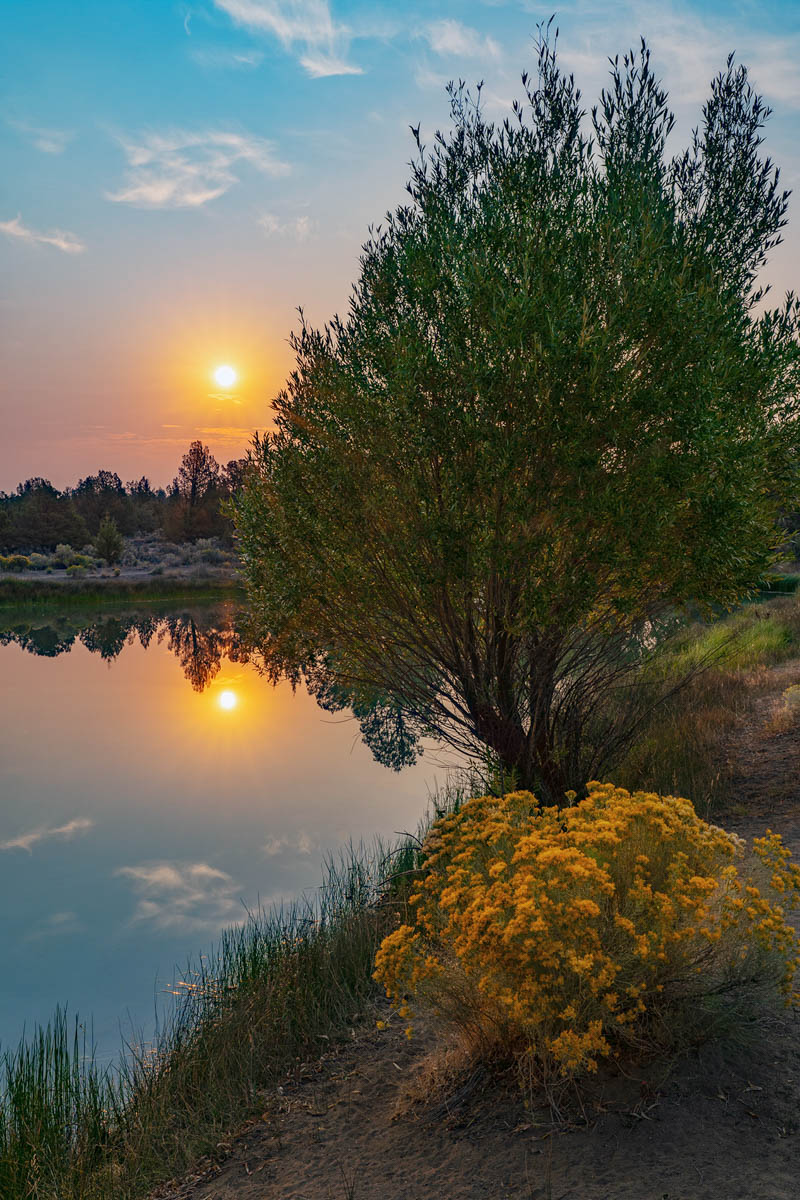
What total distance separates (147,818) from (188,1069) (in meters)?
9.01

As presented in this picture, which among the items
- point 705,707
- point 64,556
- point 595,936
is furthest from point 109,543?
point 595,936

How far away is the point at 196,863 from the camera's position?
12367mm

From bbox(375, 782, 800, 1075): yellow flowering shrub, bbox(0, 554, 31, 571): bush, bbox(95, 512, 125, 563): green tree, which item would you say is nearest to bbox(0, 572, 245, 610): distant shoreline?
bbox(0, 554, 31, 571): bush

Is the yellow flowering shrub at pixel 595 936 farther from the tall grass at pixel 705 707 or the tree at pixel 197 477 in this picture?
the tree at pixel 197 477

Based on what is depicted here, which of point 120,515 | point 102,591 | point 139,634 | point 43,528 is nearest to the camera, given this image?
point 139,634

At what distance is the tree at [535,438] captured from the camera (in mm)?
7867

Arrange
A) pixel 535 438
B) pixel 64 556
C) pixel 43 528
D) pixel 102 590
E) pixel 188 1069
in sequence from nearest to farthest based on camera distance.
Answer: pixel 188 1069
pixel 535 438
pixel 102 590
pixel 64 556
pixel 43 528

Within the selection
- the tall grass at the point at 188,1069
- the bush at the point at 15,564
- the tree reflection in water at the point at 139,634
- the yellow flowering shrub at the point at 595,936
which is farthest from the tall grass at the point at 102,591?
the yellow flowering shrub at the point at 595,936

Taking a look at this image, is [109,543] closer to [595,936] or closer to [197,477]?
[197,477]

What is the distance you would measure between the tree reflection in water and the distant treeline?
2457 centimetres

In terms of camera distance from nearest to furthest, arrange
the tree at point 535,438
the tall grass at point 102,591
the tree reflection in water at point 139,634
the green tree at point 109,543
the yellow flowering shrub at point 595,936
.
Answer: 1. the yellow flowering shrub at point 595,936
2. the tree at point 535,438
3. the tree reflection in water at point 139,634
4. the tall grass at point 102,591
5. the green tree at point 109,543

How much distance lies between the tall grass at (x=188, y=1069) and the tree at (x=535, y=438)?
2.97 metres

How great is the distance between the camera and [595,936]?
397 cm

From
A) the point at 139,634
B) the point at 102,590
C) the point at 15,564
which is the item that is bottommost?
the point at 139,634
